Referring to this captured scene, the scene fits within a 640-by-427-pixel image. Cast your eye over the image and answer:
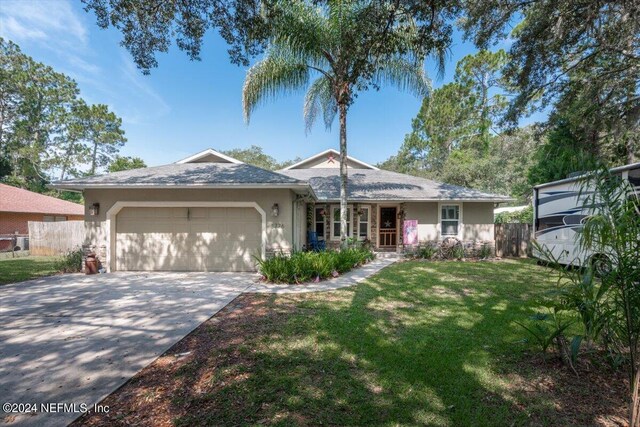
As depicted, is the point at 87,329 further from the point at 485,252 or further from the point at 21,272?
the point at 485,252

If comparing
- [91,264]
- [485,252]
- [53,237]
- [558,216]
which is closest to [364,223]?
[485,252]

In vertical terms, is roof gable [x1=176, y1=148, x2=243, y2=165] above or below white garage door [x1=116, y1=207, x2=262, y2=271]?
above

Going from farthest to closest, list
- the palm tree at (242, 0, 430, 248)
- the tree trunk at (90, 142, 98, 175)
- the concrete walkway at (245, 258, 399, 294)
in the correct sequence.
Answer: the tree trunk at (90, 142, 98, 175), the palm tree at (242, 0, 430, 248), the concrete walkway at (245, 258, 399, 294)

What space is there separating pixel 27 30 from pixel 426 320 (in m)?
11.0

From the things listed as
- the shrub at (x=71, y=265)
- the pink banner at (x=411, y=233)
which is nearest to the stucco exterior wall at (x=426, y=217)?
the pink banner at (x=411, y=233)

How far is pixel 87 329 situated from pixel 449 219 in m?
12.9

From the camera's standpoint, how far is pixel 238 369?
326cm

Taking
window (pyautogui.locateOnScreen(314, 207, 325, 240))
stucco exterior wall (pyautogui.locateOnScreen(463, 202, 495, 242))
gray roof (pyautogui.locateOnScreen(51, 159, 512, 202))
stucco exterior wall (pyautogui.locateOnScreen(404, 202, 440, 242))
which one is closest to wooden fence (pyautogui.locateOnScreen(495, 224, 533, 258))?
stucco exterior wall (pyautogui.locateOnScreen(463, 202, 495, 242))

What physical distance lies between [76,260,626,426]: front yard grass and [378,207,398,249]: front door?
30.4 feet

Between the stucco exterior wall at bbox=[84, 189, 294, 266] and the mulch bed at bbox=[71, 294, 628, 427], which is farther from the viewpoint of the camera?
the stucco exterior wall at bbox=[84, 189, 294, 266]

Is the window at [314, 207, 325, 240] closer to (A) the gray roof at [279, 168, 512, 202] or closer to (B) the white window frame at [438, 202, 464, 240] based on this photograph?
(A) the gray roof at [279, 168, 512, 202]

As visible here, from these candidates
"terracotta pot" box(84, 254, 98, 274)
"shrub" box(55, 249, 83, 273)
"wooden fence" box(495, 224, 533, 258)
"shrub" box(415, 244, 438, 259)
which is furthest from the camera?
"wooden fence" box(495, 224, 533, 258)

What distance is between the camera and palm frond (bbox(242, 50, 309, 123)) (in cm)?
952

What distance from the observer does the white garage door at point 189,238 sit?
913cm
